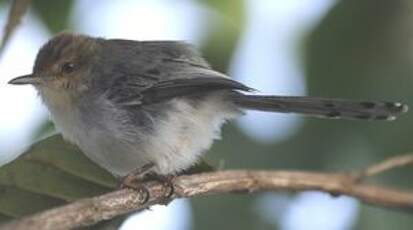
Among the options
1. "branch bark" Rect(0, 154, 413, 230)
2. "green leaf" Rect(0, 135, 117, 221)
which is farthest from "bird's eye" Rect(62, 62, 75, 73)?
"branch bark" Rect(0, 154, 413, 230)

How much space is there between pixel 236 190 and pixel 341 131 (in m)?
1.06

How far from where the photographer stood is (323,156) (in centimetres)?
371

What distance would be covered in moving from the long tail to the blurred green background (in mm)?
127

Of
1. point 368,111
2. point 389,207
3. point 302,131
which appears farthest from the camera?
point 302,131

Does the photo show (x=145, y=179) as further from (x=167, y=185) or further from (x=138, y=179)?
(x=167, y=185)

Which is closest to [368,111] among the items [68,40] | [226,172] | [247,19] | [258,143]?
[258,143]

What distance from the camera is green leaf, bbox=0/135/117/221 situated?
3.16 m

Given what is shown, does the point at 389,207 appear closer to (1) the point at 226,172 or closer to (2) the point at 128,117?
(1) the point at 226,172

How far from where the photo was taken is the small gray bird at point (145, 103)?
383cm

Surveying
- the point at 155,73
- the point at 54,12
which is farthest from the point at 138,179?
the point at 54,12

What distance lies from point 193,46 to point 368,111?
1146 millimetres

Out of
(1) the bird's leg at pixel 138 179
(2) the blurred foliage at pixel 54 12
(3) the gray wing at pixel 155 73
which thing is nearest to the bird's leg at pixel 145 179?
(1) the bird's leg at pixel 138 179

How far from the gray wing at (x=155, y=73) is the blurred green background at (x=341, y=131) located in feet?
1.20

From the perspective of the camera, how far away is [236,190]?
2.88m
